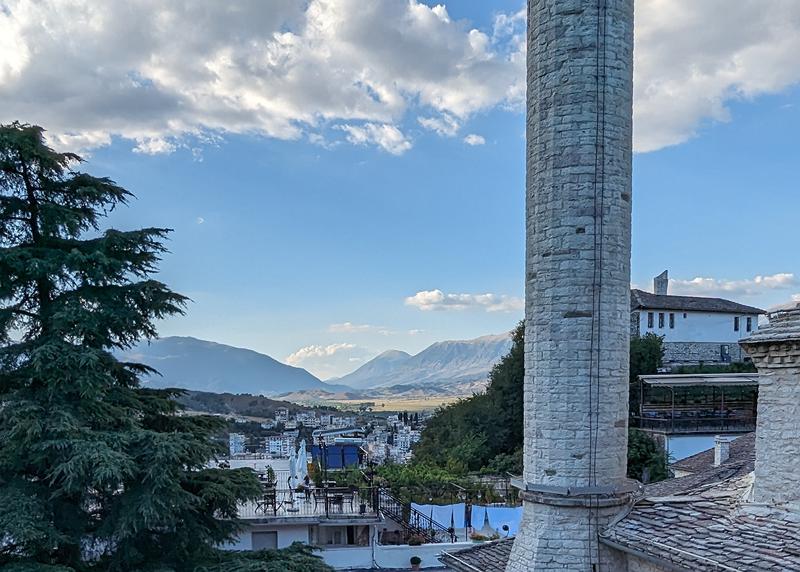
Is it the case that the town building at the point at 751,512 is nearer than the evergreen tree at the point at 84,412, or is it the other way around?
the town building at the point at 751,512

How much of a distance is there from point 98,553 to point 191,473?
85.0 inches

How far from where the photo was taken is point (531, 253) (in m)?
9.09

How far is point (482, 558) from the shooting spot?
32.7 feet

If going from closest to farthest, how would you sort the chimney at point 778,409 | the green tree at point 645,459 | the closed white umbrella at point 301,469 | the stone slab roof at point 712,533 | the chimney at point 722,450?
the stone slab roof at point 712,533, the chimney at point 778,409, the chimney at point 722,450, the closed white umbrella at point 301,469, the green tree at point 645,459

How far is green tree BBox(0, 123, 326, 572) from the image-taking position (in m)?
9.34

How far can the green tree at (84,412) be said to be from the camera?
9.34 m

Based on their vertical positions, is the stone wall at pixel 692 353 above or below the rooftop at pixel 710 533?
above

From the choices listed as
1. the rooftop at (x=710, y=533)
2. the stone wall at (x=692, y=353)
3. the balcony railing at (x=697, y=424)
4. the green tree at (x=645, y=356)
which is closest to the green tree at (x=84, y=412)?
the rooftop at (x=710, y=533)

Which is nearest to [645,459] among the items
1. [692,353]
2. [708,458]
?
[708,458]

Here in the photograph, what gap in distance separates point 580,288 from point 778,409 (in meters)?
2.84

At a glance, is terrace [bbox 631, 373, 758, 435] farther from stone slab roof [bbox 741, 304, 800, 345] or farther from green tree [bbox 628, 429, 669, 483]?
stone slab roof [bbox 741, 304, 800, 345]

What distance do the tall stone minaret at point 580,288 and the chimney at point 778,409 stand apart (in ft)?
5.42

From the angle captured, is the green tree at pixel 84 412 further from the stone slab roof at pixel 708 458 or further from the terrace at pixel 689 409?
the terrace at pixel 689 409

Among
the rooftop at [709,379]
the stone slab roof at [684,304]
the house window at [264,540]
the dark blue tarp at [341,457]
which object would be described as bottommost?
the house window at [264,540]
